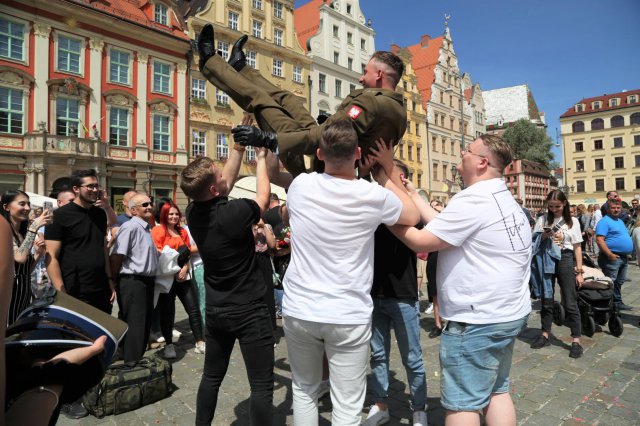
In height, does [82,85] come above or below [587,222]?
above

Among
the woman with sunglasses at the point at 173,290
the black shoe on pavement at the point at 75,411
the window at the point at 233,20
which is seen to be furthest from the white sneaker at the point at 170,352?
the window at the point at 233,20

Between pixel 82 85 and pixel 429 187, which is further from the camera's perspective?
pixel 429 187

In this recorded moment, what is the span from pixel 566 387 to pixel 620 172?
70750 millimetres

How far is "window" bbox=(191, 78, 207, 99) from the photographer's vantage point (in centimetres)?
2622

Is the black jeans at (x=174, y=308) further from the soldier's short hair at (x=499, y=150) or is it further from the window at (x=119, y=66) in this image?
the window at (x=119, y=66)

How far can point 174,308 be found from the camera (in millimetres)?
5938

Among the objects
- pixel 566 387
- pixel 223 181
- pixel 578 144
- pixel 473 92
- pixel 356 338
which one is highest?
pixel 473 92

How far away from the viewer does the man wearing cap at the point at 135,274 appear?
4938 mm

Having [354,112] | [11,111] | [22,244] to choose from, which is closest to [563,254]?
[354,112]

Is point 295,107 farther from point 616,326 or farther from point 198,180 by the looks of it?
point 616,326

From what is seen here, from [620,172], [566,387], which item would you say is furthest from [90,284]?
[620,172]

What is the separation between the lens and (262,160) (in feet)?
10.2

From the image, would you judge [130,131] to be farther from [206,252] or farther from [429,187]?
[429,187]

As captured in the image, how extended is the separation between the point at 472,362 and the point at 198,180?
2.17m
